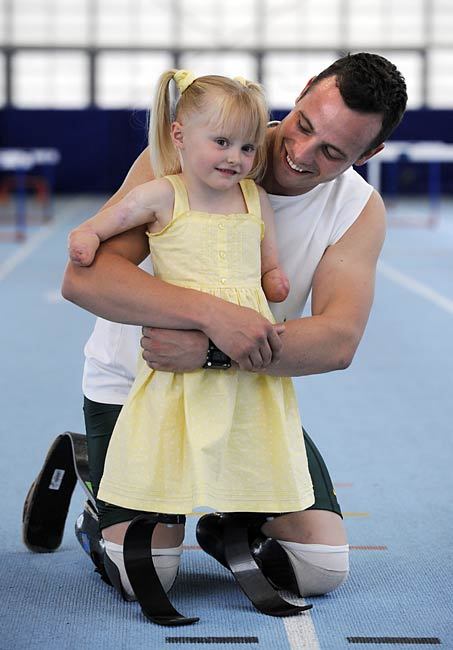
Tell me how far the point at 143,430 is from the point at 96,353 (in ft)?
1.51

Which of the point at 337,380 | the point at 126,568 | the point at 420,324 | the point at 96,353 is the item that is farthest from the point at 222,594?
the point at 420,324

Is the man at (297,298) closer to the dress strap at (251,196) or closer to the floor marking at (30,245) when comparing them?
the dress strap at (251,196)

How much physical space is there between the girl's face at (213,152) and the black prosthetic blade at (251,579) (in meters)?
0.85

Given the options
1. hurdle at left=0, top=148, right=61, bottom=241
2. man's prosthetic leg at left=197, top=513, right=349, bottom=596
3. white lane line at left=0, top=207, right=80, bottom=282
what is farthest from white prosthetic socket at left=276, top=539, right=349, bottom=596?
hurdle at left=0, top=148, right=61, bottom=241

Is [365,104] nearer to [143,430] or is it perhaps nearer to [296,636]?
[143,430]

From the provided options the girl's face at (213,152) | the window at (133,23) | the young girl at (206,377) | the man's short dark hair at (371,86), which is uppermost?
the window at (133,23)

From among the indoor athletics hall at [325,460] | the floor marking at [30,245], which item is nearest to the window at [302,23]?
the indoor athletics hall at [325,460]

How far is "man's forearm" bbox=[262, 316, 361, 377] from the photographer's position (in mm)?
2693

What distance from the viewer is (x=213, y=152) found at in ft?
8.66

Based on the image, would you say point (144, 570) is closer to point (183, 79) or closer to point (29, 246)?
point (183, 79)

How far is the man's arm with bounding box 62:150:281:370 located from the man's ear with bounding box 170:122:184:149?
25 centimetres

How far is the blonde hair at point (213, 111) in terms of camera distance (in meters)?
2.62

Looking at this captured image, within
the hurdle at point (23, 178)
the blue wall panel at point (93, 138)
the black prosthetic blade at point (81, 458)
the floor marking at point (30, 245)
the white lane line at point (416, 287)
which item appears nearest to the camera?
the black prosthetic blade at point (81, 458)

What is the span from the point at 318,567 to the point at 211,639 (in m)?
0.40
